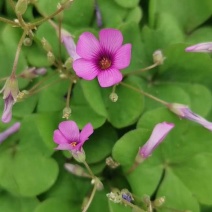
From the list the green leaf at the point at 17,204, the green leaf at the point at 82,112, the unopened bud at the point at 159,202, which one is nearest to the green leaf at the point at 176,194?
the unopened bud at the point at 159,202

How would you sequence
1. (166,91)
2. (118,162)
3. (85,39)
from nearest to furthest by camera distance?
(85,39) → (118,162) → (166,91)

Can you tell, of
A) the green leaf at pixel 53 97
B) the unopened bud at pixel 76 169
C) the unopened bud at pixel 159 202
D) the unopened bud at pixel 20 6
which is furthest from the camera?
the green leaf at pixel 53 97

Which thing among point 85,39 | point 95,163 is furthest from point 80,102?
point 85,39

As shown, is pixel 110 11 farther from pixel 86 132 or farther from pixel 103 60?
pixel 86 132

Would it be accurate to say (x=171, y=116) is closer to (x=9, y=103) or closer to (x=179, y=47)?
(x=179, y=47)

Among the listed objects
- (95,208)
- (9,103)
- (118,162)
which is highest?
(9,103)

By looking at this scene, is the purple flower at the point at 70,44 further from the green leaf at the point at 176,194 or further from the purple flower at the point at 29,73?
the green leaf at the point at 176,194
